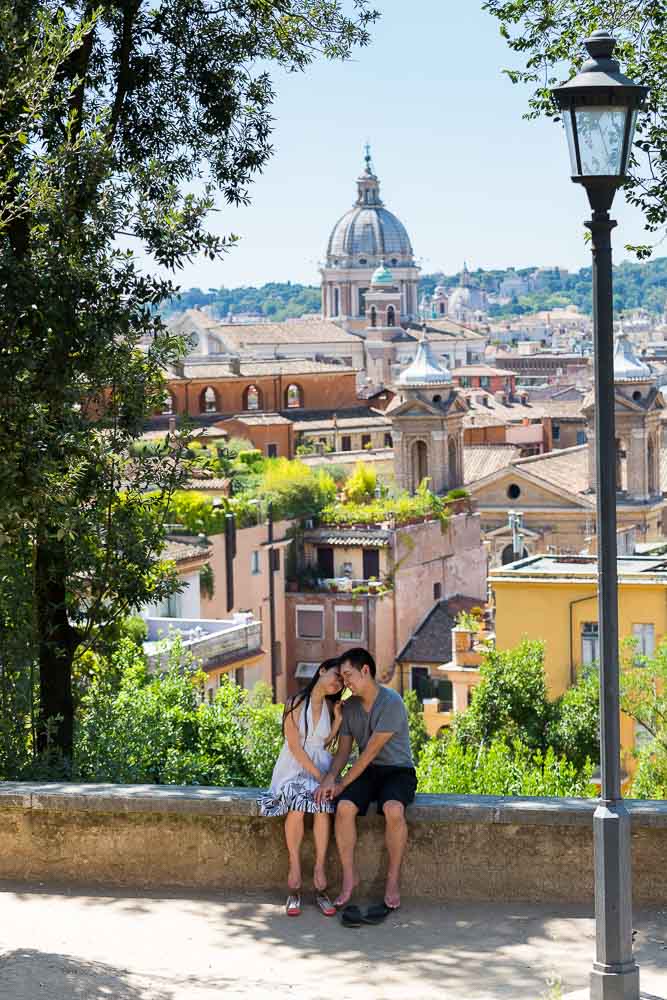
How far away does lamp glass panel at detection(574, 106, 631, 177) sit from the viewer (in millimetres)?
5719

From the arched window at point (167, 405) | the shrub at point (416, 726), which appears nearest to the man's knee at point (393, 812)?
the arched window at point (167, 405)

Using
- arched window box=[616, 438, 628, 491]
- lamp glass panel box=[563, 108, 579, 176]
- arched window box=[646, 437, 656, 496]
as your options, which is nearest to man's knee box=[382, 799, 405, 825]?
lamp glass panel box=[563, 108, 579, 176]

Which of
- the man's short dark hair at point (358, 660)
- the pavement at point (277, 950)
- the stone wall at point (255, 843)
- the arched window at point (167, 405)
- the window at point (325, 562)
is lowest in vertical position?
the pavement at point (277, 950)

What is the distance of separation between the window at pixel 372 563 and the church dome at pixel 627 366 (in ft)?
46.8

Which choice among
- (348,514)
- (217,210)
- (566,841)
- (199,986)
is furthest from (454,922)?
(348,514)

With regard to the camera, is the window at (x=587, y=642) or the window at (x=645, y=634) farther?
the window at (x=587, y=642)

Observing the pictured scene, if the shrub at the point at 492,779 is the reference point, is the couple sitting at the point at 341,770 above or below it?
above

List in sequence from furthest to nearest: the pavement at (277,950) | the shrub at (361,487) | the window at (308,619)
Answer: the shrub at (361,487) < the window at (308,619) < the pavement at (277,950)

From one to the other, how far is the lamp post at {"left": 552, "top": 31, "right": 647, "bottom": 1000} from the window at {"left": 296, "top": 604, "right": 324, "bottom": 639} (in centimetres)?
4020

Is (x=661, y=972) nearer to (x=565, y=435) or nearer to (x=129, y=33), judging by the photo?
(x=129, y=33)

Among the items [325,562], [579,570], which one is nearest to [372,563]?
[325,562]

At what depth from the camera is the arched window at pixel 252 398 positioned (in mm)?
73750

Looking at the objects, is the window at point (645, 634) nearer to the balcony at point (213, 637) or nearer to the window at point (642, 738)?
the window at point (642, 738)

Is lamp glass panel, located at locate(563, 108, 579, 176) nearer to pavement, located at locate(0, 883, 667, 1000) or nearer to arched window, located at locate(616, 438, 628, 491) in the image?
pavement, located at locate(0, 883, 667, 1000)
